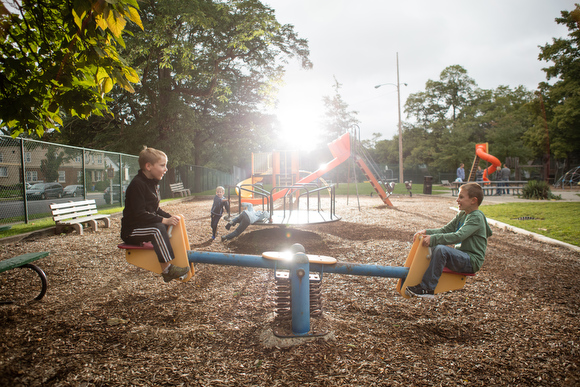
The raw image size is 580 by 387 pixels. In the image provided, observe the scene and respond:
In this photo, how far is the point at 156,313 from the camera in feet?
10.1

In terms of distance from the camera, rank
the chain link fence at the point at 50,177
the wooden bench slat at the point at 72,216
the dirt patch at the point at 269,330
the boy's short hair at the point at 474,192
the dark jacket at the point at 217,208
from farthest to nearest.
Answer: the chain link fence at the point at 50,177, the wooden bench slat at the point at 72,216, the dark jacket at the point at 217,208, the boy's short hair at the point at 474,192, the dirt patch at the point at 269,330

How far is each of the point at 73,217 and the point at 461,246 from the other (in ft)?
27.2

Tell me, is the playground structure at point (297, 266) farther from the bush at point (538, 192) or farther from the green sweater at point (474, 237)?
the bush at point (538, 192)

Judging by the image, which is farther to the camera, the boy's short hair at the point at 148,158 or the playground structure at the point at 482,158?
the playground structure at the point at 482,158

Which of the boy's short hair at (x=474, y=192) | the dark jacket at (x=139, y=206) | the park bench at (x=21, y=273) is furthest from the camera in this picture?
the park bench at (x=21, y=273)

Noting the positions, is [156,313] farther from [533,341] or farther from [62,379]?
[533,341]

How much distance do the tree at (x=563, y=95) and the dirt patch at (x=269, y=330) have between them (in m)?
31.9

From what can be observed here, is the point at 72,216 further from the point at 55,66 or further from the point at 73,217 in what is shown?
the point at 55,66

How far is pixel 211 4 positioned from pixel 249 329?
18.6m

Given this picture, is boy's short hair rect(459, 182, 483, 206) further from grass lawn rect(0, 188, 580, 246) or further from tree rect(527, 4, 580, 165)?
tree rect(527, 4, 580, 165)

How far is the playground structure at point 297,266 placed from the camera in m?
2.44

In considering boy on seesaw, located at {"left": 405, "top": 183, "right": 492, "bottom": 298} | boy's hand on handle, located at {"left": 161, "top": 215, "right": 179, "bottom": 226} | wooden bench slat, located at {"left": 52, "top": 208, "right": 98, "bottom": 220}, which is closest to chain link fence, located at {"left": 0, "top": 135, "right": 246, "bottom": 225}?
wooden bench slat, located at {"left": 52, "top": 208, "right": 98, "bottom": 220}

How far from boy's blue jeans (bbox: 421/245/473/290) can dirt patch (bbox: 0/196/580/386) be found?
48 centimetres

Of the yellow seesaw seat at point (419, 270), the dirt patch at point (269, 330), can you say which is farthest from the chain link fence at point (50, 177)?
the yellow seesaw seat at point (419, 270)
